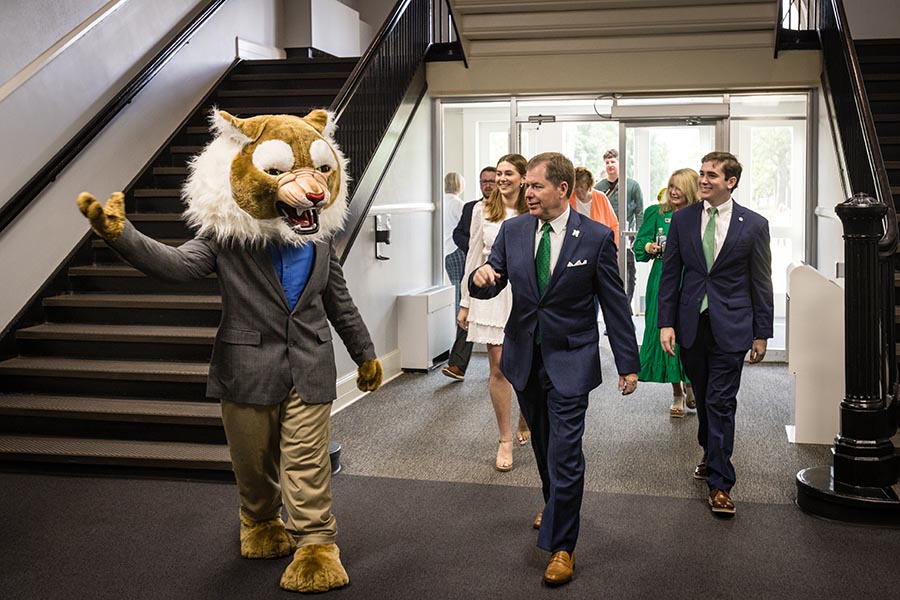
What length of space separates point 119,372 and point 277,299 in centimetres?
230

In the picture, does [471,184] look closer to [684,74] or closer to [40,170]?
→ [684,74]

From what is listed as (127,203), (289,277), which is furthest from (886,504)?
(127,203)

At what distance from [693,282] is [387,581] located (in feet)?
6.45

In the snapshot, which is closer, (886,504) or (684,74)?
(886,504)

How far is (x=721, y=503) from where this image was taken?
4.54m

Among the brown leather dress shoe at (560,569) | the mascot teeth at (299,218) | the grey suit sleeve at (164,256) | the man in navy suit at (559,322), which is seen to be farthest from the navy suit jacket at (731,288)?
the grey suit sleeve at (164,256)

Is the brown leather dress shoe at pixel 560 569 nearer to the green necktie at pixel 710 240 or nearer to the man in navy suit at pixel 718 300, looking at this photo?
the man in navy suit at pixel 718 300

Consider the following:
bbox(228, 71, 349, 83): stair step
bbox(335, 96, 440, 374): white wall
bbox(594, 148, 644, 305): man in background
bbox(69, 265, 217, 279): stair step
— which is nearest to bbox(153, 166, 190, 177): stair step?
bbox(69, 265, 217, 279): stair step

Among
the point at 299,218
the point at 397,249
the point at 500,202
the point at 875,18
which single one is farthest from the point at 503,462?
the point at 875,18

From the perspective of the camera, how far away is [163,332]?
19.8 feet

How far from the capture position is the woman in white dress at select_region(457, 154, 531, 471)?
5.45 metres

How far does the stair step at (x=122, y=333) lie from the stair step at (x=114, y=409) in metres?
0.41

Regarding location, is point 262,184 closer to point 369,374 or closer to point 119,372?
point 369,374

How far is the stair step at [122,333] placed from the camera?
19.4ft
